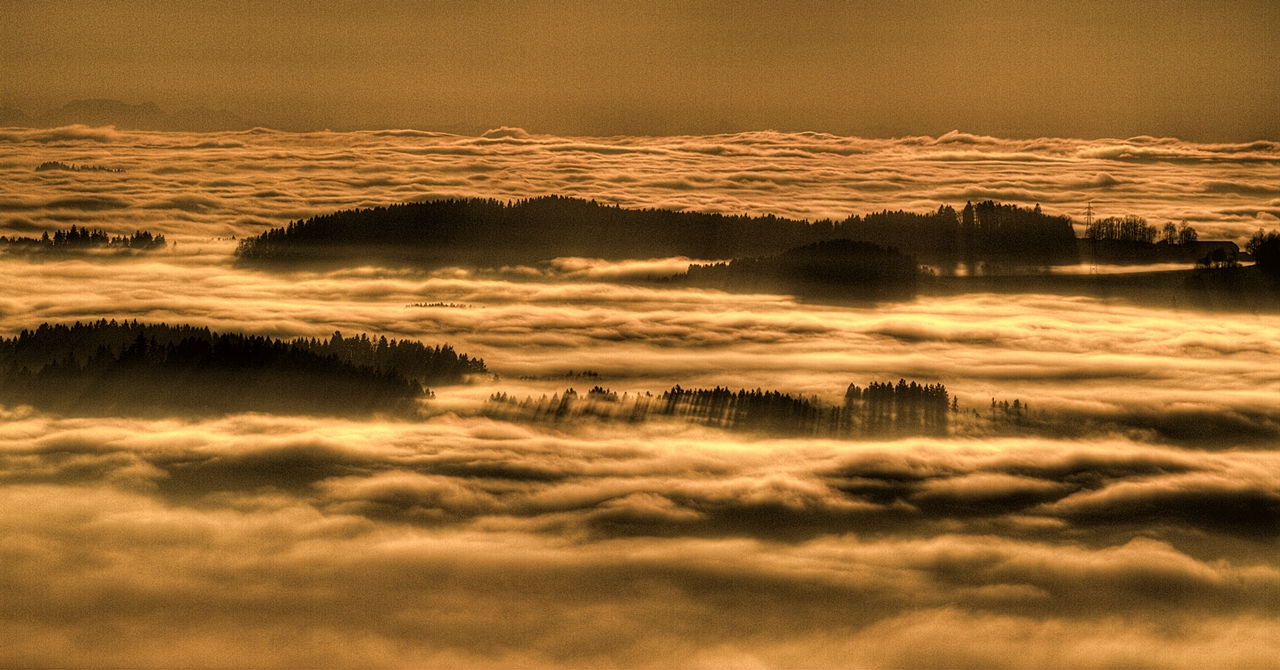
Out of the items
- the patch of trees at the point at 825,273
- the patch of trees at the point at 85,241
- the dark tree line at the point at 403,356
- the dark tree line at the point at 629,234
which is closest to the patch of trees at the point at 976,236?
the dark tree line at the point at 629,234

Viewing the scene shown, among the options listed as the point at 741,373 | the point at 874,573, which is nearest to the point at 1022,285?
the point at 741,373

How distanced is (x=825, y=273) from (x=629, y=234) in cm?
2823

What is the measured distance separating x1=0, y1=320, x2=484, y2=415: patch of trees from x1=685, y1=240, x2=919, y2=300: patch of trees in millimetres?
61326

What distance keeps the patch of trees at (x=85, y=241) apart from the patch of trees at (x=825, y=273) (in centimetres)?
6412

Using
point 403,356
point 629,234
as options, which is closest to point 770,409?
point 403,356

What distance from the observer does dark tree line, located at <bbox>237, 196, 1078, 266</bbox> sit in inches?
5034

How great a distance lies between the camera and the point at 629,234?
132500 mm

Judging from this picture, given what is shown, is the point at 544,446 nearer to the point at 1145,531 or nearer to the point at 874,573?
the point at 874,573

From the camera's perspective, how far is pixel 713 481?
38.6 metres

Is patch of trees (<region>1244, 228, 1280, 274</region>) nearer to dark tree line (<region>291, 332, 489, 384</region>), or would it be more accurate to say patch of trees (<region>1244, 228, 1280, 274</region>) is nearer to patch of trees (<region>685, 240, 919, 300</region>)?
patch of trees (<region>685, 240, 919, 300</region>)

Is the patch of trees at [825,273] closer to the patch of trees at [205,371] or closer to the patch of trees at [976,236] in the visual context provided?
the patch of trees at [976,236]

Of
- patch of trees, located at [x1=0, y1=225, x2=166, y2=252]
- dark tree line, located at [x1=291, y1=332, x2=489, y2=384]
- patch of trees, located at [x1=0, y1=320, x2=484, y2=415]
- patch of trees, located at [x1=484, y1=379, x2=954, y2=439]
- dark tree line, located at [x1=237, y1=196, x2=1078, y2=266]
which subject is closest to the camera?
patch of trees, located at [x1=484, y1=379, x2=954, y2=439]

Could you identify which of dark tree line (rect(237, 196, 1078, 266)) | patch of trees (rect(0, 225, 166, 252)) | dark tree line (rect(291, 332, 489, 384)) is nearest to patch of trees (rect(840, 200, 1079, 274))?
dark tree line (rect(237, 196, 1078, 266))

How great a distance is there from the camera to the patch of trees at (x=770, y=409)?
48781mm
